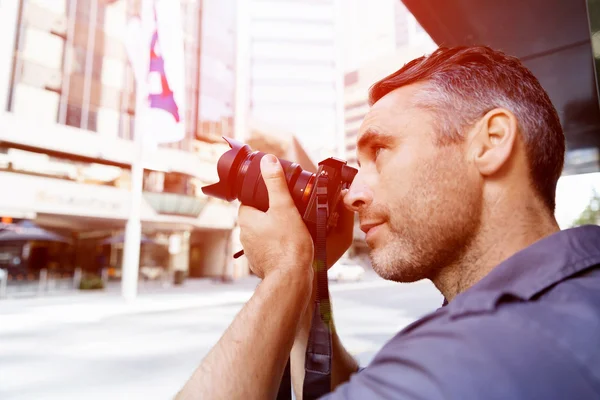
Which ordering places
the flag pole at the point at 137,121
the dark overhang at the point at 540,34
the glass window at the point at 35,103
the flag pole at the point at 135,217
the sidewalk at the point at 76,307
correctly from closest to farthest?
the dark overhang at the point at 540,34
the sidewalk at the point at 76,307
the flag pole at the point at 137,121
the flag pole at the point at 135,217
the glass window at the point at 35,103

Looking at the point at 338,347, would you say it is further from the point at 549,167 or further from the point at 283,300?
the point at 549,167

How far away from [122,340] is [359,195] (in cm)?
591

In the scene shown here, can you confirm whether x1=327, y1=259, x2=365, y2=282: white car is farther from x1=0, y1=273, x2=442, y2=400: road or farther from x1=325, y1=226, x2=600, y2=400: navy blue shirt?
x1=325, y1=226, x2=600, y2=400: navy blue shirt

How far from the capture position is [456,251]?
778 millimetres

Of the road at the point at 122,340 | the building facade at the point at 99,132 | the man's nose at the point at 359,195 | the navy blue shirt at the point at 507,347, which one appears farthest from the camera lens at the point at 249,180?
the building facade at the point at 99,132

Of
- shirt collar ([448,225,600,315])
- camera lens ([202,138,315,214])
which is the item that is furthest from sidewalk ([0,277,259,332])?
shirt collar ([448,225,600,315])

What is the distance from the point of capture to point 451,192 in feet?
2.54

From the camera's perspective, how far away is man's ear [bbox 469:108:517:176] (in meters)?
0.77

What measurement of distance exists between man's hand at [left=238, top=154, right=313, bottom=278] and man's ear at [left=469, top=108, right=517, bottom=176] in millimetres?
381

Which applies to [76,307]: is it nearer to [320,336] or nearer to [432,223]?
[320,336]

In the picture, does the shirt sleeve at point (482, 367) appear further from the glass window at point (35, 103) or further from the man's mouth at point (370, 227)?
the glass window at point (35, 103)

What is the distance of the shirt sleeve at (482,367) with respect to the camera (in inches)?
17.6

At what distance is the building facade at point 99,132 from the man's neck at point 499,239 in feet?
45.5

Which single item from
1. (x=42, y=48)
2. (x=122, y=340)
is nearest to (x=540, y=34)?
(x=122, y=340)
